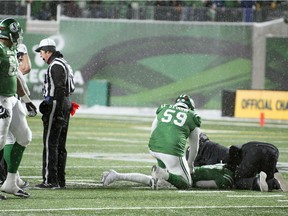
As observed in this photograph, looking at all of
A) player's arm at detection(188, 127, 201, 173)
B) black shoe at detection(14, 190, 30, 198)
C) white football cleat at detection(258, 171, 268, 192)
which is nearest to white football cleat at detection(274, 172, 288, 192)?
white football cleat at detection(258, 171, 268, 192)

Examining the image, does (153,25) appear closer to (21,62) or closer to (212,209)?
(21,62)

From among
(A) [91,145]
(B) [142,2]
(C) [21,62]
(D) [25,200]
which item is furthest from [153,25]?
(D) [25,200]

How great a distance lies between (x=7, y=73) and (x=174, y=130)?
2273 mm

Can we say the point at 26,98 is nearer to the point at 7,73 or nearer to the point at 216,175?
the point at 7,73

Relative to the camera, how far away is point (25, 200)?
389 inches

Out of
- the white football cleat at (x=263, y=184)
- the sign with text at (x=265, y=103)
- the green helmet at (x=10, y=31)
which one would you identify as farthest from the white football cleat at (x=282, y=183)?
the sign with text at (x=265, y=103)

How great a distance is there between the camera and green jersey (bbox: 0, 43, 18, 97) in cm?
1000

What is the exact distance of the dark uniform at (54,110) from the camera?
11305mm

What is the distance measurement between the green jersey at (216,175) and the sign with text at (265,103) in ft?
59.5

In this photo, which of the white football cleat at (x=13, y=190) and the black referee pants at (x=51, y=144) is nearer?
the white football cleat at (x=13, y=190)

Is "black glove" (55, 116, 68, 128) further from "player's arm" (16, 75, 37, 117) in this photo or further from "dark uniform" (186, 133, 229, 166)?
"dark uniform" (186, 133, 229, 166)

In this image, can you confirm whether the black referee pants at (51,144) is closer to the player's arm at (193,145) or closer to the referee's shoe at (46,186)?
the referee's shoe at (46,186)

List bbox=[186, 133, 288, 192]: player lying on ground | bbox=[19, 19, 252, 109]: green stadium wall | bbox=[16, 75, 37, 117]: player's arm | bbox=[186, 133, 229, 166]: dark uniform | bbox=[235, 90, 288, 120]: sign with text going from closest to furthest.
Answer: bbox=[16, 75, 37, 117]: player's arm → bbox=[186, 133, 288, 192]: player lying on ground → bbox=[186, 133, 229, 166]: dark uniform → bbox=[235, 90, 288, 120]: sign with text → bbox=[19, 19, 252, 109]: green stadium wall

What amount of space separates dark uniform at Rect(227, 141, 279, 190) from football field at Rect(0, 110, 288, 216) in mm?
247
